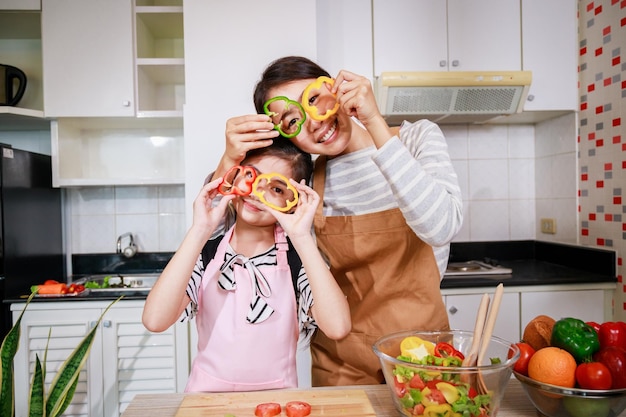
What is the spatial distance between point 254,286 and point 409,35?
1.77m

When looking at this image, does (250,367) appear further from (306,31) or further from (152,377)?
(306,31)

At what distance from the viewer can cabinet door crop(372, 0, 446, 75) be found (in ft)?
7.56

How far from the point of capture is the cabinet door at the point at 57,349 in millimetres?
2057

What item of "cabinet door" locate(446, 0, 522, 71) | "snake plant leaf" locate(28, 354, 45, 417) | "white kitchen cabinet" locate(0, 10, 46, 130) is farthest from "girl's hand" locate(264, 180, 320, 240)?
"white kitchen cabinet" locate(0, 10, 46, 130)

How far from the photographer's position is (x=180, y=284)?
0.97 meters

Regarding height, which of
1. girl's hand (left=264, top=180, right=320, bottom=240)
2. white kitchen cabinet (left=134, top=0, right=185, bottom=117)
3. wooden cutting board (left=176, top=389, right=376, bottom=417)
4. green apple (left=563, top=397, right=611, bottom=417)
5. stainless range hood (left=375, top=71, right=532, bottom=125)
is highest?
white kitchen cabinet (left=134, top=0, right=185, bottom=117)

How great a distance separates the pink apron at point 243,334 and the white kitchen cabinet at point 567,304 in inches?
58.7

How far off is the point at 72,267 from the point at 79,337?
2.39 ft

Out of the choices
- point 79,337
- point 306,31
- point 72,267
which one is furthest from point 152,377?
point 306,31

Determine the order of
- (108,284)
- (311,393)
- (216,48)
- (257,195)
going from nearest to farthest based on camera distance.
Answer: (311,393) < (257,195) < (216,48) < (108,284)

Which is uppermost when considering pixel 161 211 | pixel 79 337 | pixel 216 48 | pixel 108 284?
pixel 216 48

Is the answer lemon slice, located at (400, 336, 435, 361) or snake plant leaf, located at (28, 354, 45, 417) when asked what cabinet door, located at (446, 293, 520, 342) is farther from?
snake plant leaf, located at (28, 354, 45, 417)

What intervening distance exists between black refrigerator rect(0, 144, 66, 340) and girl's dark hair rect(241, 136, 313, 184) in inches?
61.1

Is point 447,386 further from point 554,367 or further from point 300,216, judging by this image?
point 300,216
